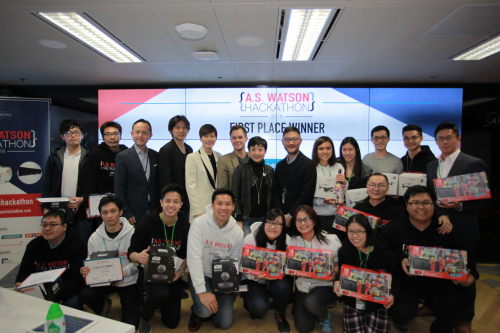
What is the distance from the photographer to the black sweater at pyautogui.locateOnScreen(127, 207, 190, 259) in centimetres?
270

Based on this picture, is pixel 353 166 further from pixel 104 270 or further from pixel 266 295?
pixel 104 270

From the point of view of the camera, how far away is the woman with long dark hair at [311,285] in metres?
2.55

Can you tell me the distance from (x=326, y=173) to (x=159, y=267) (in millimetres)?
2091

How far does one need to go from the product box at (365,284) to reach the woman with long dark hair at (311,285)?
0.59 ft

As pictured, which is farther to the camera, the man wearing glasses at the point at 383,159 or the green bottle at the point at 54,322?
the man wearing glasses at the point at 383,159

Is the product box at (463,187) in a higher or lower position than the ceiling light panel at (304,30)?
lower

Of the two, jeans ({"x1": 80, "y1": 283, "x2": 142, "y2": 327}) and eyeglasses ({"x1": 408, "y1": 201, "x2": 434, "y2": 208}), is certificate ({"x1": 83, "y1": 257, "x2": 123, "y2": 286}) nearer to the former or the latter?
jeans ({"x1": 80, "y1": 283, "x2": 142, "y2": 327})

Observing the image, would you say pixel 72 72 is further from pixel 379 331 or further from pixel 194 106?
pixel 379 331

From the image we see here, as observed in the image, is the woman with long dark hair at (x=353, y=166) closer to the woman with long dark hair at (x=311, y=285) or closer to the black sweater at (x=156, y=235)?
the woman with long dark hair at (x=311, y=285)

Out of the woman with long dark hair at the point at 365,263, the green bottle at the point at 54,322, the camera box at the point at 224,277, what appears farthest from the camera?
the camera box at the point at 224,277

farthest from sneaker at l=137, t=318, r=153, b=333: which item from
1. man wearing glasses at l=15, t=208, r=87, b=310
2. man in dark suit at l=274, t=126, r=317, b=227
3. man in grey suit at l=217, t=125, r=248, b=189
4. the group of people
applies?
man in dark suit at l=274, t=126, r=317, b=227

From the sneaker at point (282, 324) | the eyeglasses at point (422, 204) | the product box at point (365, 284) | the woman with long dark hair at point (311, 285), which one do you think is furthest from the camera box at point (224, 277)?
the eyeglasses at point (422, 204)

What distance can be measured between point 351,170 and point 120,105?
14.9ft

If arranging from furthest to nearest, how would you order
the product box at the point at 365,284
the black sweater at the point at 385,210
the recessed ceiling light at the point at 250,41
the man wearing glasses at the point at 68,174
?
the man wearing glasses at the point at 68,174 → the recessed ceiling light at the point at 250,41 → the black sweater at the point at 385,210 → the product box at the point at 365,284
